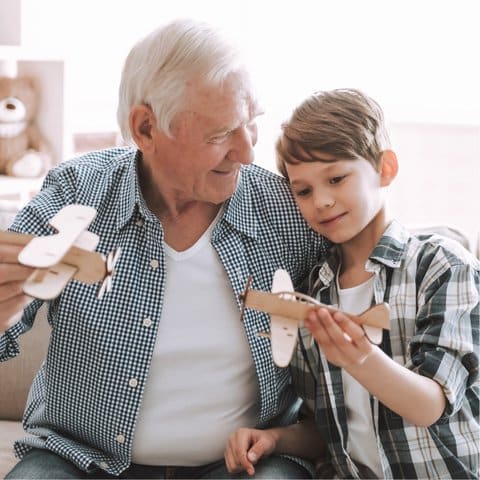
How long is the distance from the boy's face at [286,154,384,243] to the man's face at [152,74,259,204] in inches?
4.1

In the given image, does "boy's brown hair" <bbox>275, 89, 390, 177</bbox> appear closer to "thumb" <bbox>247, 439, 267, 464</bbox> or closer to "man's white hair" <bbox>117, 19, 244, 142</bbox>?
"man's white hair" <bbox>117, 19, 244, 142</bbox>

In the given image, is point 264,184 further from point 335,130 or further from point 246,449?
point 246,449

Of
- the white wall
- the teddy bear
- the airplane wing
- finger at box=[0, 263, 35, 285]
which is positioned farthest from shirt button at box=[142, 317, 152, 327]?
the white wall

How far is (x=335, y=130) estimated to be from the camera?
55.6 inches

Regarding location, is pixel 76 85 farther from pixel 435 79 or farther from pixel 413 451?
pixel 413 451

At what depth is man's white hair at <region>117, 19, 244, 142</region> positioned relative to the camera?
140 cm

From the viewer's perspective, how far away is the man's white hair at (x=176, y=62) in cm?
140

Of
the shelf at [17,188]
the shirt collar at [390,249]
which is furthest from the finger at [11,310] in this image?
the shelf at [17,188]

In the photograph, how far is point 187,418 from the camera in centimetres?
152

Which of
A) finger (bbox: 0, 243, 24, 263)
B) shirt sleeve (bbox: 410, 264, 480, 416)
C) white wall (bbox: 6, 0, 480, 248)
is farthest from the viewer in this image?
white wall (bbox: 6, 0, 480, 248)

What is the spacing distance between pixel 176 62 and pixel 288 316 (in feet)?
1.62

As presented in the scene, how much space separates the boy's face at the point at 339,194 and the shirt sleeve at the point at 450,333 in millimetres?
157

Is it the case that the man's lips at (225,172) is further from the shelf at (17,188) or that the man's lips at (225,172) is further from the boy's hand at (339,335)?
the shelf at (17,188)

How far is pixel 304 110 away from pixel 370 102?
4.5 inches
